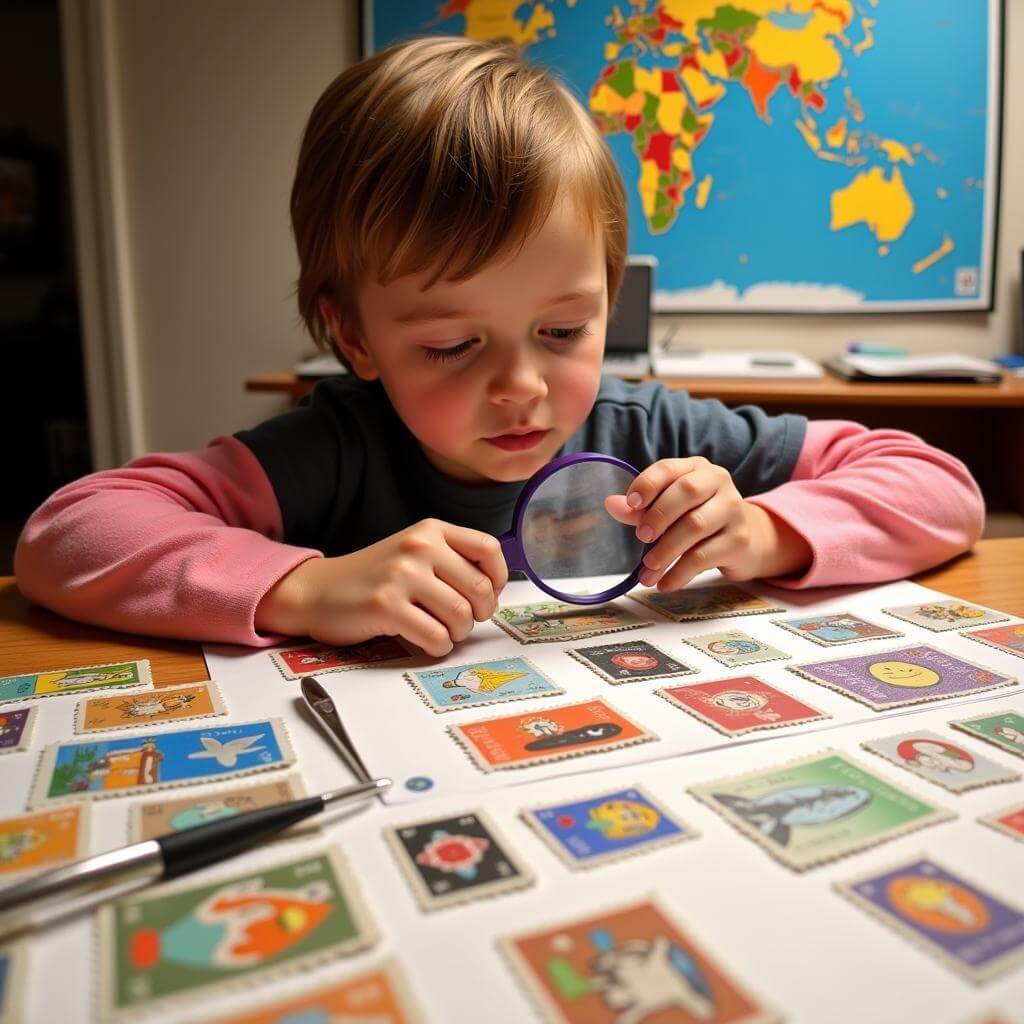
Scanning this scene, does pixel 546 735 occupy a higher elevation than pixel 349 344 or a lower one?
lower

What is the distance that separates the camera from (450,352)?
0.74m

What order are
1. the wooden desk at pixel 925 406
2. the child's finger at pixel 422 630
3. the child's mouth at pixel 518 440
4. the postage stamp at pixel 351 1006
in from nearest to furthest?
1. the postage stamp at pixel 351 1006
2. the child's finger at pixel 422 630
3. the child's mouth at pixel 518 440
4. the wooden desk at pixel 925 406

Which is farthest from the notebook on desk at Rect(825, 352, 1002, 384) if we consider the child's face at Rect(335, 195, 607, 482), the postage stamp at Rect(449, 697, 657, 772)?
the postage stamp at Rect(449, 697, 657, 772)

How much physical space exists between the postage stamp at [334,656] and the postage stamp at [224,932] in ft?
0.74

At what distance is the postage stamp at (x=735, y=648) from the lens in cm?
56

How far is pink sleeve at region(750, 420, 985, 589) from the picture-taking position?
727 millimetres

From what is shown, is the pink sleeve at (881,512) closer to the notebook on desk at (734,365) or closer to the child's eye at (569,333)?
the child's eye at (569,333)

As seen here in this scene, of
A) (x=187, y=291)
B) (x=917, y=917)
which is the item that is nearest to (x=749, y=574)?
(x=917, y=917)

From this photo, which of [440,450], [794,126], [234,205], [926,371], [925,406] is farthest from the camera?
[234,205]

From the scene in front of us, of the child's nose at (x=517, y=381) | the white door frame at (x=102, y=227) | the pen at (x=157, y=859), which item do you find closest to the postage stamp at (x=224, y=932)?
the pen at (x=157, y=859)

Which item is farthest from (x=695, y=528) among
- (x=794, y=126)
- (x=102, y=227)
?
(x=102, y=227)

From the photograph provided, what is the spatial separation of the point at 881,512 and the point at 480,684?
42cm

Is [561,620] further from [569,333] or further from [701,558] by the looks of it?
[569,333]

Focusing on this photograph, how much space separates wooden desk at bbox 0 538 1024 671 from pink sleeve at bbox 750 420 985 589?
3 cm
